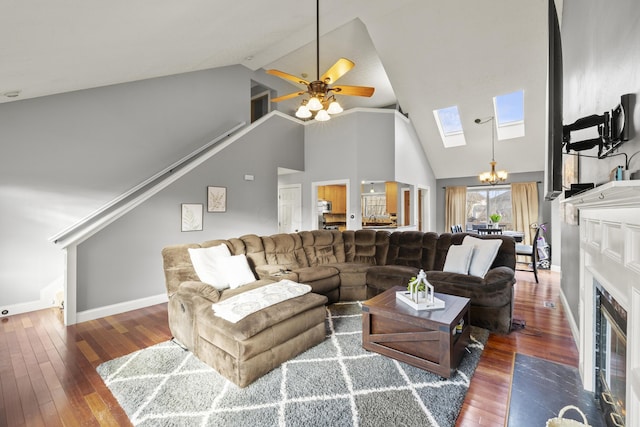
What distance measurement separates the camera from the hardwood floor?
183cm

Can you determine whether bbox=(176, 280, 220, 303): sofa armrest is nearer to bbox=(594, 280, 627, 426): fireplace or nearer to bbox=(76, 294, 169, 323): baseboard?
bbox=(76, 294, 169, 323): baseboard

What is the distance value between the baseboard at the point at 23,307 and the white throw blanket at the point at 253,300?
3037 mm

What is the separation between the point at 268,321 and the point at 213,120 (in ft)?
15.1

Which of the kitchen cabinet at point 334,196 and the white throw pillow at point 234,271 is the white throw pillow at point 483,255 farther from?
the kitchen cabinet at point 334,196

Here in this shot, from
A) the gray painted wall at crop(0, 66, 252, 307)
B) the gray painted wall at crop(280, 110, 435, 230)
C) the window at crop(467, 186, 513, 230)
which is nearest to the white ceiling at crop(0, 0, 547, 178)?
the gray painted wall at crop(0, 66, 252, 307)

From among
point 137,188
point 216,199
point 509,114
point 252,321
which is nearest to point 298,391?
point 252,321

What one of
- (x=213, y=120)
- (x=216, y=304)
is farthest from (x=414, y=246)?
(x=213, y=120)

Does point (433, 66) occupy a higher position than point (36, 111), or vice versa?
point (433, 66)

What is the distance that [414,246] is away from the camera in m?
4.11

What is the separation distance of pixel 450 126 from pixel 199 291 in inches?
264

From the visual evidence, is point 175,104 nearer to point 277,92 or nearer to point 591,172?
point 277,92

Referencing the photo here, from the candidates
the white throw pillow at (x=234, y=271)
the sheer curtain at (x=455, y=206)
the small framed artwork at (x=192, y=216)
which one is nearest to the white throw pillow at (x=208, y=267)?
the white throw pillow at (x=234, y=271)

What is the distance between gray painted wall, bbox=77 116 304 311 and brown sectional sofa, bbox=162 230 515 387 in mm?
1236

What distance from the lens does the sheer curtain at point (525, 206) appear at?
23.4ft
